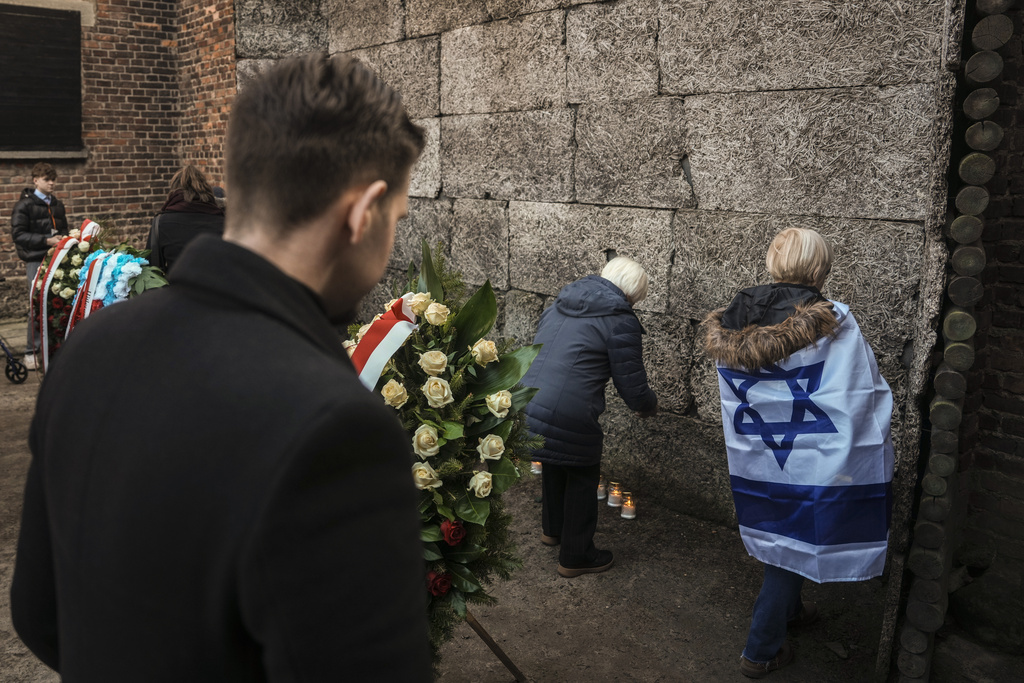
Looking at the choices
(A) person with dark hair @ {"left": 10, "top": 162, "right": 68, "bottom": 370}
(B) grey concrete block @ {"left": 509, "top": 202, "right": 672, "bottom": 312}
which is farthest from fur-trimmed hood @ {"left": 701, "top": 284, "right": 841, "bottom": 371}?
(A) person with dark hair @ {"left": 10, "top": 162, "right": 68, "bottom": 370}

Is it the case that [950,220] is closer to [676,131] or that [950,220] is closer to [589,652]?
[676,131]

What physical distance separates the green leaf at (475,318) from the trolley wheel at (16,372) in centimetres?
680

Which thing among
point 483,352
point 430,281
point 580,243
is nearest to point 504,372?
point 483,352

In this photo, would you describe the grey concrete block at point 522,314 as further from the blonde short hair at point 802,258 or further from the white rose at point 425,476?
the white rose at point 425,476

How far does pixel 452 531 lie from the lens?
272cm

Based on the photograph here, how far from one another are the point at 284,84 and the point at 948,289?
2.89 meters

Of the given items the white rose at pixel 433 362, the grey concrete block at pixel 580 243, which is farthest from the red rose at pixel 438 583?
the grey concrete block at pixel 580 243

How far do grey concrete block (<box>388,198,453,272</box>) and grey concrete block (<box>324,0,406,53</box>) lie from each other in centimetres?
145

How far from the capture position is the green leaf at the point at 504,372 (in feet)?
9.32

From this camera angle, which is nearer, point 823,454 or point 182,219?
point 823,454

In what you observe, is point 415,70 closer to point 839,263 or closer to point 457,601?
point 839,263

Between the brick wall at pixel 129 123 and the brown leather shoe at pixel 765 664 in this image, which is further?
the brick wall at pixel 129 123

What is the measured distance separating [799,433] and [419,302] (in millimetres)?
1591

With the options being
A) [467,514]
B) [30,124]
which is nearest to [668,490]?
[467,514]
